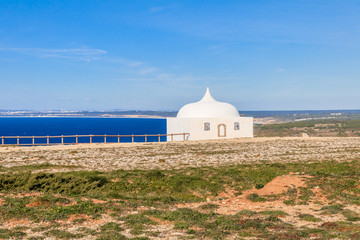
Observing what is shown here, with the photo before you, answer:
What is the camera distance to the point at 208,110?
169ft

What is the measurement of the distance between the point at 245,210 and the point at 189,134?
36.0 metres

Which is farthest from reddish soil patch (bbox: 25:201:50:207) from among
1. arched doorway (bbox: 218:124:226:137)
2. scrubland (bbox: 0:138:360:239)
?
arched doorway (bbox: 218:124:226:137)

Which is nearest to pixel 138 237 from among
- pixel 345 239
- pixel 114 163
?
pixel 345 239

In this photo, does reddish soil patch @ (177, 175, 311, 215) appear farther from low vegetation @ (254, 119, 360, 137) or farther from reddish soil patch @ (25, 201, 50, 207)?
low vegetation @ (254, 119, 360, 137)

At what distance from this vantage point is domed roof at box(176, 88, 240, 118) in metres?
51.1

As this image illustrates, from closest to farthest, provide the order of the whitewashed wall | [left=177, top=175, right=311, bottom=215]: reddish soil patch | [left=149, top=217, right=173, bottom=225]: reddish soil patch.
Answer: [left=149, top=217, right=173, bottom=225]: reddish soil patch
[left=177, top=175, right=311, bottom=215]: reddish soil patch
the whitewashed wall

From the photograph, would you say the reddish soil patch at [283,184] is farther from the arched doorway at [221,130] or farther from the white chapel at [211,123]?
the arched doorway at [221,130]

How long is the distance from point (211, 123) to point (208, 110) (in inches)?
113

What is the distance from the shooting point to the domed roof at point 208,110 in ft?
168

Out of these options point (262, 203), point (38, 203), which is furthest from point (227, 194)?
point (38, 203)

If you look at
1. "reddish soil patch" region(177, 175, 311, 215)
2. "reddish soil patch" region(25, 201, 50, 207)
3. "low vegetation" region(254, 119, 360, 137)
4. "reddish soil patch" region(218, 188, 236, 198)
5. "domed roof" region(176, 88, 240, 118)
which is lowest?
"low vegetation" region(254, 119, 360, 137)

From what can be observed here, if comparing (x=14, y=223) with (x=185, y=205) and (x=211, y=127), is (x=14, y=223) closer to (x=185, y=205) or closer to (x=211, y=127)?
(x=185, y=205)

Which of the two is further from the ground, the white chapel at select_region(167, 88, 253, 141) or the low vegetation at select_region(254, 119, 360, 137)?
the white chapel at select_region(167, 88, 253, 141)

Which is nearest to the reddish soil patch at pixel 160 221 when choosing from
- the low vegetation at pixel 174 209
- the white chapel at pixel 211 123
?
the low vegetation at pixel 174 209
